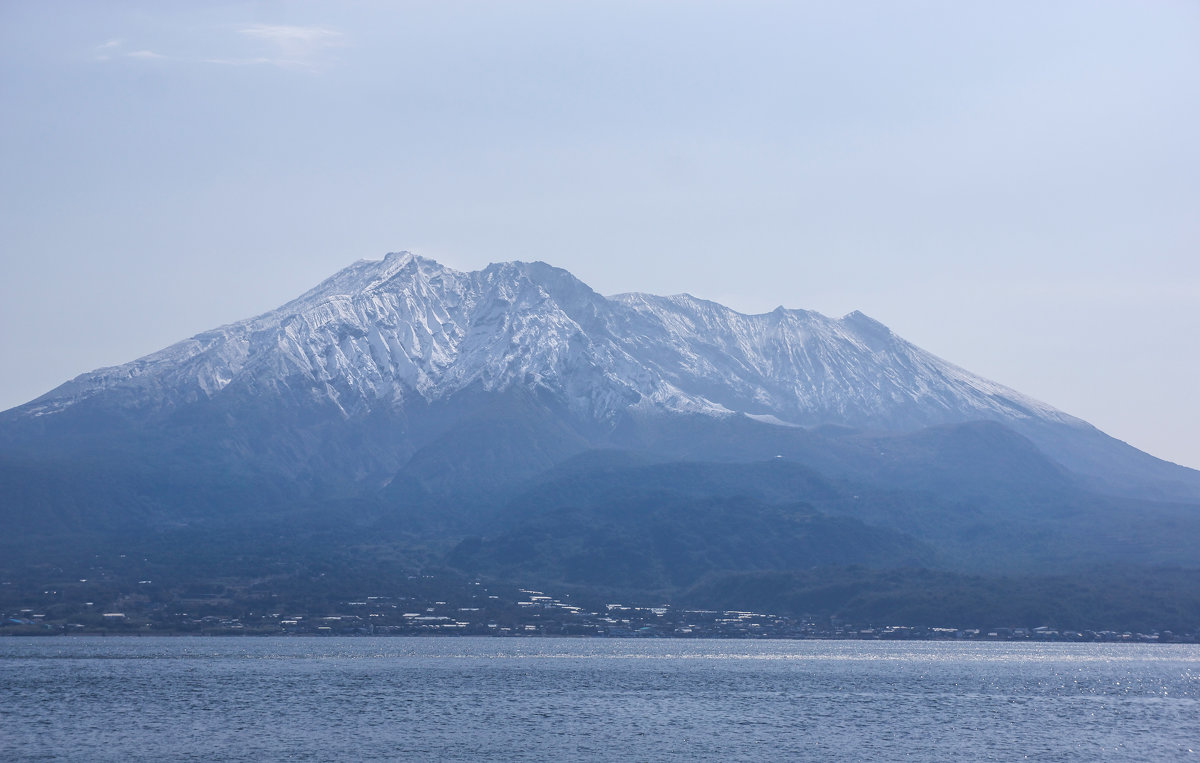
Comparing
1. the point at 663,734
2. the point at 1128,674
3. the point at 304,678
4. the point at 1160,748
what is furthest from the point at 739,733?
the point at 1128,674

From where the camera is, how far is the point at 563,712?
135625 millimetres

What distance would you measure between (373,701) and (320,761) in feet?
132

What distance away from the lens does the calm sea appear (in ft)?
363

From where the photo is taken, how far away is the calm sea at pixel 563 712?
111m

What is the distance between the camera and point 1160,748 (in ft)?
383

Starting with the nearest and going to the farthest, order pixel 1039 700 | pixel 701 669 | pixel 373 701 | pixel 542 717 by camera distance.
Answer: pixel 542 717 < pixel 373 701 < pixel 1039 700 < pixel 701 669

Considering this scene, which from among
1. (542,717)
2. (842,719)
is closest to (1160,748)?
(842,719)

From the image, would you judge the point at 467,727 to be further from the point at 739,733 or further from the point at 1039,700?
the point at 1039,700

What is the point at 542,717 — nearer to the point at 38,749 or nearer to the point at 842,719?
the point at 842,719

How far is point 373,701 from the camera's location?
142250 mm

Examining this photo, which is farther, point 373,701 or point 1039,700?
point 1039,700

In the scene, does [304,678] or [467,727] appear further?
[304,678]

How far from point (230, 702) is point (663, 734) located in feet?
142

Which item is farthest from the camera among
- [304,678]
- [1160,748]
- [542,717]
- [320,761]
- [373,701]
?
[304,678]
